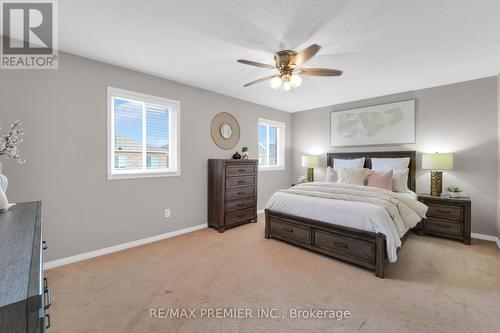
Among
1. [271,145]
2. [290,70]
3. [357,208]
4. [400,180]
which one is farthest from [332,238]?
[271,145]

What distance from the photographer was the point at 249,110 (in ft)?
15.6

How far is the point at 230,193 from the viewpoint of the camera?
12.7 feet

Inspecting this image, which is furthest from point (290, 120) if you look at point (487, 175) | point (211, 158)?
point (487, 175)

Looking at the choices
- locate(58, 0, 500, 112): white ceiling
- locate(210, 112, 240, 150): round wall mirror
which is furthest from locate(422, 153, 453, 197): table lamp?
locate(210, 112, 240, 150): round wall mirror

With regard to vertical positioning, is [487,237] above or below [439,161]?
below

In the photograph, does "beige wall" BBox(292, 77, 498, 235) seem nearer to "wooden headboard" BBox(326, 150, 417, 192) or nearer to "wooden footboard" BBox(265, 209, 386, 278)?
"wooden headboard" BBox(326, 150, 417, 192)

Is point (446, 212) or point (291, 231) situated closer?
point (291, 231)

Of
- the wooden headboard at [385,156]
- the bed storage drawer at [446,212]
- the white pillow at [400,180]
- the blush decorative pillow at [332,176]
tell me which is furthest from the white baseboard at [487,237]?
the blush decorative pillow at [332,176]

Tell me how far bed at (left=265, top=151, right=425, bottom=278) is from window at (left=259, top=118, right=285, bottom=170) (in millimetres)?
1836

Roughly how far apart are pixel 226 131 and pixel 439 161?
351 cm

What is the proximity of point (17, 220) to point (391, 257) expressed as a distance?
3072mm

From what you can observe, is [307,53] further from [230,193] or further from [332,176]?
[332,176]

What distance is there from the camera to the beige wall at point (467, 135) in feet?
10.9

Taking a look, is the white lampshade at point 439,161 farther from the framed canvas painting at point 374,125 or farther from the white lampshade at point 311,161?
the white lampshade at point 311,161
